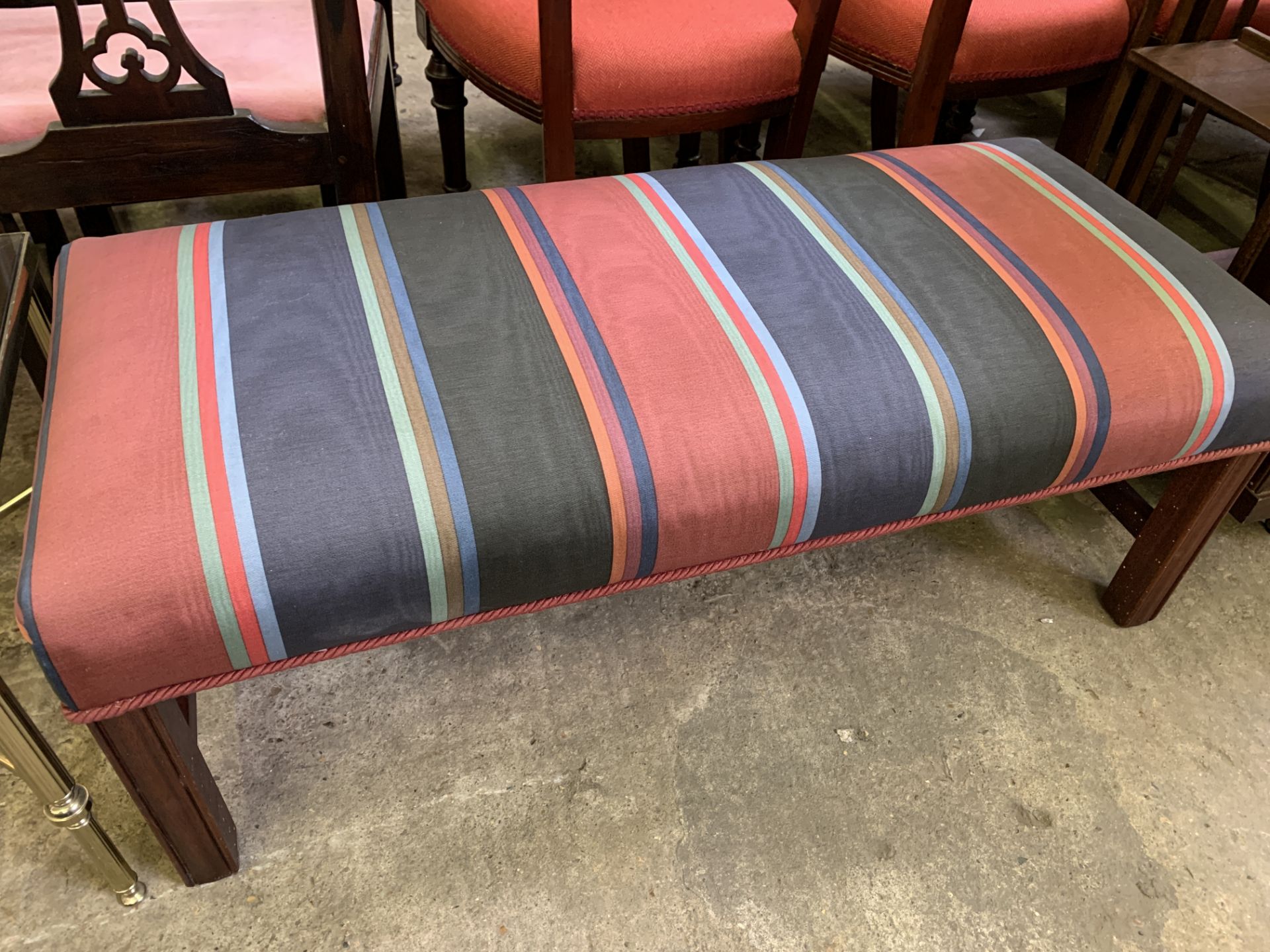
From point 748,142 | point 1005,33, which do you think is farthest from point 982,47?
point 748,142

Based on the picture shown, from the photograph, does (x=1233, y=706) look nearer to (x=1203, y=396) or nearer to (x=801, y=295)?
(x=1203, y=396)

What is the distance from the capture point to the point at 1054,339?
0.85 meters

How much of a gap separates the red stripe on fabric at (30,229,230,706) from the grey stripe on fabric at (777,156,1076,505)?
629mm

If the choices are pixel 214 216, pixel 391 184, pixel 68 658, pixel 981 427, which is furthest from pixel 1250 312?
pixel 214 216

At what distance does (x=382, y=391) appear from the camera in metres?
0.74

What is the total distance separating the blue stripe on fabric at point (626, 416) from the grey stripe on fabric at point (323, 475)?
17 cm

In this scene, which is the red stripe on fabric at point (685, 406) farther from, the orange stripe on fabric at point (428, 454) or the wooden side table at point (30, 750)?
the wooden side table at point (30, 750)

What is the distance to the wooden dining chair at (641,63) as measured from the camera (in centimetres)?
125

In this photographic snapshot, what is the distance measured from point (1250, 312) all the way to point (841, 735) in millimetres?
589

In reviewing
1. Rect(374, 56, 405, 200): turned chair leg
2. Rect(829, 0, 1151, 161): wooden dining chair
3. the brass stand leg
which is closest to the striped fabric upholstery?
the brass stand leg

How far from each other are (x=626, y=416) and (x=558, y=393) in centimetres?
6

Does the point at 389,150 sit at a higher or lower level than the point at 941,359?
lower

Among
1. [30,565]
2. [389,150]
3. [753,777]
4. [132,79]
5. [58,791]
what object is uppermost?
[132,79]

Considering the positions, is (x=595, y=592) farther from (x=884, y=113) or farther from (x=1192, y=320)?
(x=884, y=113)
